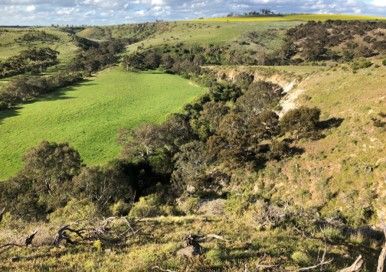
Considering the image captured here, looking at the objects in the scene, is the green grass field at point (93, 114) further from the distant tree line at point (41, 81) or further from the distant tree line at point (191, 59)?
the distant tree line at point (191, 59)

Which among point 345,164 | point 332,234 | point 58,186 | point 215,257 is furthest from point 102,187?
point 215,257

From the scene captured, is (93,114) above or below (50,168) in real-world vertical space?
below

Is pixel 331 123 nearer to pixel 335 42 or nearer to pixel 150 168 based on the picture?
pixel 150 168

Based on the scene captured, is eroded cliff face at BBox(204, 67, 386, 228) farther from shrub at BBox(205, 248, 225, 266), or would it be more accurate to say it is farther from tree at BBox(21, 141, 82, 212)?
tree at BBox(21, 141, 82, 212)

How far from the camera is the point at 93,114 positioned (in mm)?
91562

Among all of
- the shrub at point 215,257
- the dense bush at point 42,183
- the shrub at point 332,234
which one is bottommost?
the dense bush at point 42,183

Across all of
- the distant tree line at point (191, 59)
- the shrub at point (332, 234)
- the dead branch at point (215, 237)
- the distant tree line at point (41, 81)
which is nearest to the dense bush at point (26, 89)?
the distant tree line at point (41, 81)

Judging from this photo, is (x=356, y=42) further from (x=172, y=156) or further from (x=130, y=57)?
(x=172, y=156)

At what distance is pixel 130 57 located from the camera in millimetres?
150250

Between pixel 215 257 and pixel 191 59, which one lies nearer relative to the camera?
pixel 215 257

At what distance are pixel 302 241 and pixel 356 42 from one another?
131m

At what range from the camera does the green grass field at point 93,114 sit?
71.0m

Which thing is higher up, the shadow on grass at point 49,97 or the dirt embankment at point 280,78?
the dirt embankment at point 280,78

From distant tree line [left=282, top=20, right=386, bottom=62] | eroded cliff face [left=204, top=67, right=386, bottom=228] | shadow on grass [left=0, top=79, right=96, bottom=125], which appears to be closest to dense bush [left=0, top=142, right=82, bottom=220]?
eroded cliff face [left=204, top=67, right=386, bottom=228]
